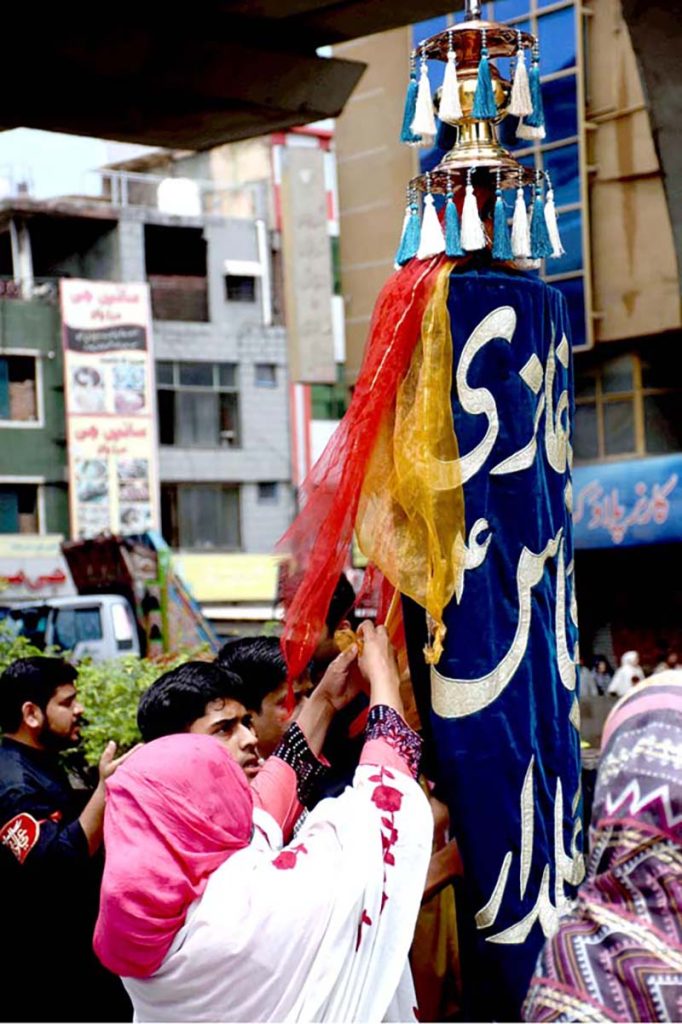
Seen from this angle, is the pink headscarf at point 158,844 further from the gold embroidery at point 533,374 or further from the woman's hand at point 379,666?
the gold embroidery at point 533,374

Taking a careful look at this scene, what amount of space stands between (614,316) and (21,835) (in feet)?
54.8

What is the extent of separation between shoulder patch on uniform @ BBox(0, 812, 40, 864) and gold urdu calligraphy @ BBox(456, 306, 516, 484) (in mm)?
1364

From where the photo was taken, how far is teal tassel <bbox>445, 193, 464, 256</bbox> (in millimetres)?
3029

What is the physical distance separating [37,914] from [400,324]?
1.65 meters

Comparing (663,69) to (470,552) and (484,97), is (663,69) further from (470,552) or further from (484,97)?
(470,552)

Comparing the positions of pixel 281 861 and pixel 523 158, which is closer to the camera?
pixel 281 861

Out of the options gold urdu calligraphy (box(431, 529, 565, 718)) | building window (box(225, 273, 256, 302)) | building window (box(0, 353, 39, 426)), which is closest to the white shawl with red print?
gold urdu calligraphy (box(431, 529, 565, 718))

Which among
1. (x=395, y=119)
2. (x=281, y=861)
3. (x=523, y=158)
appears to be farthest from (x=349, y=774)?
(x=395, y=119)

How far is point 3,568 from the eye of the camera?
988 inches

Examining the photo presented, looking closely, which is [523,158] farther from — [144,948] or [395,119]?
[144,948]

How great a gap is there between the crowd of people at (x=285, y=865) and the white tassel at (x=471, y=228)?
80 cm

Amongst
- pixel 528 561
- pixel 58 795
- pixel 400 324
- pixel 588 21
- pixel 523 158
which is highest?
pixel 588 21

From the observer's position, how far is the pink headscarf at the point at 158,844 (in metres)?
2.31

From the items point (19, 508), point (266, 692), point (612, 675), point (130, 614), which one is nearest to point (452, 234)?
point (266, 692)
